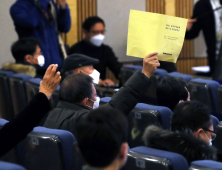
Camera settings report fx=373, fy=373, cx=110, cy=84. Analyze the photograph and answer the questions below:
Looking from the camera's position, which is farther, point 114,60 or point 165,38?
point 114,60

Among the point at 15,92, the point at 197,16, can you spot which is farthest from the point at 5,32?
the point at 197,16

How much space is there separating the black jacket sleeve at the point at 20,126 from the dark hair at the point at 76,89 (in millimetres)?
709

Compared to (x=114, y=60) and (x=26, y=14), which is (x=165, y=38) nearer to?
(x=26, y=14)

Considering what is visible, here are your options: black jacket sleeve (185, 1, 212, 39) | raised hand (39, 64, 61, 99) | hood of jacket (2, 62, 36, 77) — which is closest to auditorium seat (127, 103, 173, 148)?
raised hand (39, 64, 61, 99)

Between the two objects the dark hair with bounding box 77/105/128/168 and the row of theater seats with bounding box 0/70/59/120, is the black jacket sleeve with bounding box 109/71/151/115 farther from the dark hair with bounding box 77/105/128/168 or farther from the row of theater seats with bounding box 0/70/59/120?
the row of theater seats with bounding box 0/70/59/120

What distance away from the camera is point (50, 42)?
4812 millimetres

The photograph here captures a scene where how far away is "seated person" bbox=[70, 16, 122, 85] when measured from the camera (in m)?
5.25

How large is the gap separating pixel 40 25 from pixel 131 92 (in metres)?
2.94

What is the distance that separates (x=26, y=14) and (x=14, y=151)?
2.80 meters

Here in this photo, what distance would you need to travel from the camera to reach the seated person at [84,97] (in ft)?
6.63

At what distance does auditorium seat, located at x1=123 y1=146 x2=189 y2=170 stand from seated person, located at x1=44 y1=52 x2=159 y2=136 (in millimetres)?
523

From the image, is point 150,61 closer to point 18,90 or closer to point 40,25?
point 18,90

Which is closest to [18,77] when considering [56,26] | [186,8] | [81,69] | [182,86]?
[81,69]

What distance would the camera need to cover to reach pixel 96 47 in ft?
17.4
